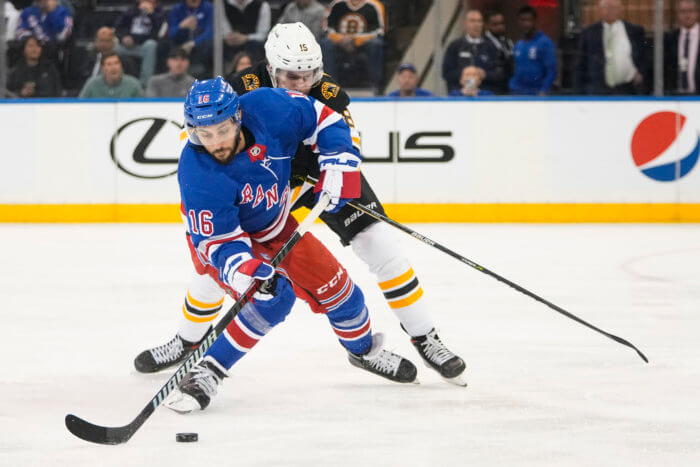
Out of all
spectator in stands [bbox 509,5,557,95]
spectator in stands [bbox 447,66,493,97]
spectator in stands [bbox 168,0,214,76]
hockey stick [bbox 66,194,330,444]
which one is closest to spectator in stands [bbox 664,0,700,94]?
spectator in stands [bbox 509,5,557,95]

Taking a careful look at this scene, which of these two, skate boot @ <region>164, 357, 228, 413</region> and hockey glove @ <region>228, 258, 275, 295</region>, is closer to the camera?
hockey glove @ <region>228, 258, 275, 295</region>

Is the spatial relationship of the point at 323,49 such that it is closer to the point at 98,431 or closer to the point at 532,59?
the point at 532,59

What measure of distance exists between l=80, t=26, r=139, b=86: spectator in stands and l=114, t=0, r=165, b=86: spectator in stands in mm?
47

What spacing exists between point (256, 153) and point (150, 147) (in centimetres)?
518

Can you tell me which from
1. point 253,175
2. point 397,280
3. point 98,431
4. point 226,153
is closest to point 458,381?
point 397,280

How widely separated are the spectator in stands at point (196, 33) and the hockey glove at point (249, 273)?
551 centimetres

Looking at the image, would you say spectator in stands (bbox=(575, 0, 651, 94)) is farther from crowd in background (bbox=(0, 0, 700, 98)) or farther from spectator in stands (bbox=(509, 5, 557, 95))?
spectator in stands (bbox=(509, 5, 557, 95))

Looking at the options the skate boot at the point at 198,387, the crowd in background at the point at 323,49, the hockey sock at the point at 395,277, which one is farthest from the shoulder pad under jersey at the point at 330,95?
the crowd in background at the point at 323,49

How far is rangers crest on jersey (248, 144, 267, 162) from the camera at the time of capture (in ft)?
9.72

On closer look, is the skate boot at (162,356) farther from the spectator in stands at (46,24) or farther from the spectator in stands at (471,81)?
the spectator in stands at (46,24)

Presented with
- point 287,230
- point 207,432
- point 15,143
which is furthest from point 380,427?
point 15,143

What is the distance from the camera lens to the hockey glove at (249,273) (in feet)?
9.20

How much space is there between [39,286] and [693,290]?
115 inches

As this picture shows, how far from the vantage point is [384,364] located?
333 centimetres
